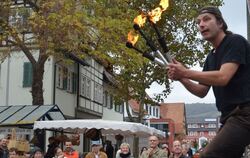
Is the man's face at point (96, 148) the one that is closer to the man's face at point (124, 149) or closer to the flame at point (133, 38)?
the man's face at point (124, 149)

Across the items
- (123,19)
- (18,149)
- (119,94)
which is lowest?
(18,149)

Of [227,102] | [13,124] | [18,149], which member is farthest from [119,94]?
[227,102]

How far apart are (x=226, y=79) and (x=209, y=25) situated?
0.43 m

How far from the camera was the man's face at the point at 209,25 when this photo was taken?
350 cm

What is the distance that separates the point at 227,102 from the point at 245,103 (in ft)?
0.41

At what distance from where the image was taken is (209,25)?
3502 millimetres

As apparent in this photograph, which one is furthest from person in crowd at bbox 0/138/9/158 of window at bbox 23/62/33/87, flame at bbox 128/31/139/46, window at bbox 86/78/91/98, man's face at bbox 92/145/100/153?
window at bbox 86/78/91/98

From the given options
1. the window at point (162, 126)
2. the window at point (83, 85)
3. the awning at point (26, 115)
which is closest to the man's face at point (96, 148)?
the awning at point (26, 115)

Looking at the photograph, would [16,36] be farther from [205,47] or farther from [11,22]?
[205,47]

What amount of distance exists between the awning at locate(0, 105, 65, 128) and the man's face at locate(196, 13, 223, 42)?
1433 centimetres

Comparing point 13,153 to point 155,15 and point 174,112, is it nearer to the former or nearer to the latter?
point 155,15

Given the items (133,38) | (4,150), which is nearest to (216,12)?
(133,38)

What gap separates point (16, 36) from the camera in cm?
2019

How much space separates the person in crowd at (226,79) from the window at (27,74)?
87.7 ft
